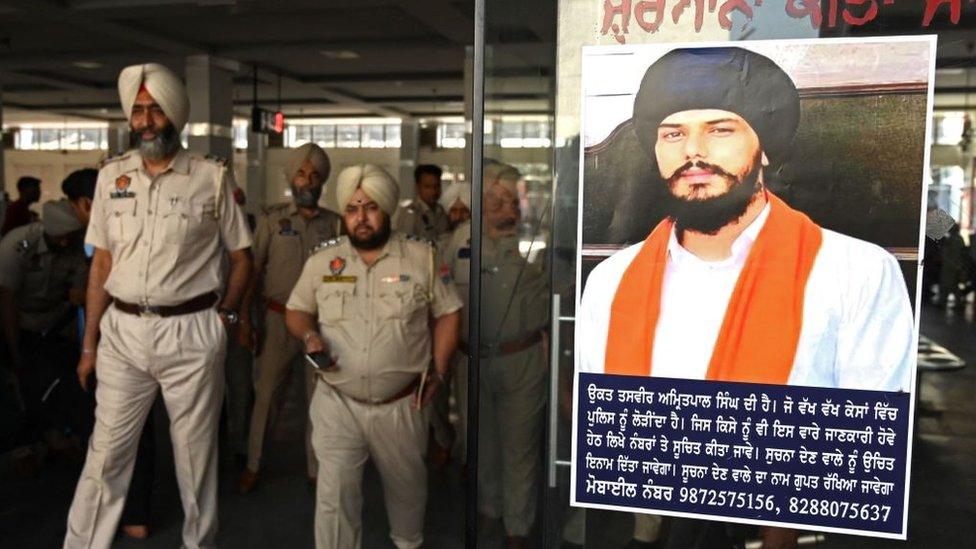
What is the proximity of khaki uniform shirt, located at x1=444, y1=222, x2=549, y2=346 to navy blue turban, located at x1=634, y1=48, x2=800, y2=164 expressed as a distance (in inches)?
16.4

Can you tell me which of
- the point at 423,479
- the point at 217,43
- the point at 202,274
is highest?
the point at 217,43

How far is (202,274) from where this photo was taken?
3301 mm

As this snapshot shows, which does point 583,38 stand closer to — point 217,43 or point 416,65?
point 217,43

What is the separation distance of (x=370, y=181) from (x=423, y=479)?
1.09 m

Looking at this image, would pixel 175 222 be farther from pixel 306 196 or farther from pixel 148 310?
pixel 306 196

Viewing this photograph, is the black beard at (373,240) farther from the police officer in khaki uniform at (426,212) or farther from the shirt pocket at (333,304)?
the police officer in khaki uniform at (426,212)

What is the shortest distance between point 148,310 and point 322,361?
0.63 metres

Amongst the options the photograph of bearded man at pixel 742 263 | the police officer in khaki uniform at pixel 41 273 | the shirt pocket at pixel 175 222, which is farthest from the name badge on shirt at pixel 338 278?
the police officer in khaki uniform at pixel 41 273

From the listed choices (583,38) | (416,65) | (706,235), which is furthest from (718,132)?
(416,65)

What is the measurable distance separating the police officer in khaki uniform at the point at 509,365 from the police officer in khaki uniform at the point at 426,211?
3.82 m

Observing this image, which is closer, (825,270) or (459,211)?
(825,270)

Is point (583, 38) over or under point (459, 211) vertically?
over

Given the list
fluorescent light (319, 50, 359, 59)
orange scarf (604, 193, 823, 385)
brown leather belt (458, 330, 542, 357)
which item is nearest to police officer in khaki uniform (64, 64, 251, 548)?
brown leather belt (458, 330, 542, 357)

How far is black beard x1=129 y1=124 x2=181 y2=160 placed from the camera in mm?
3215
